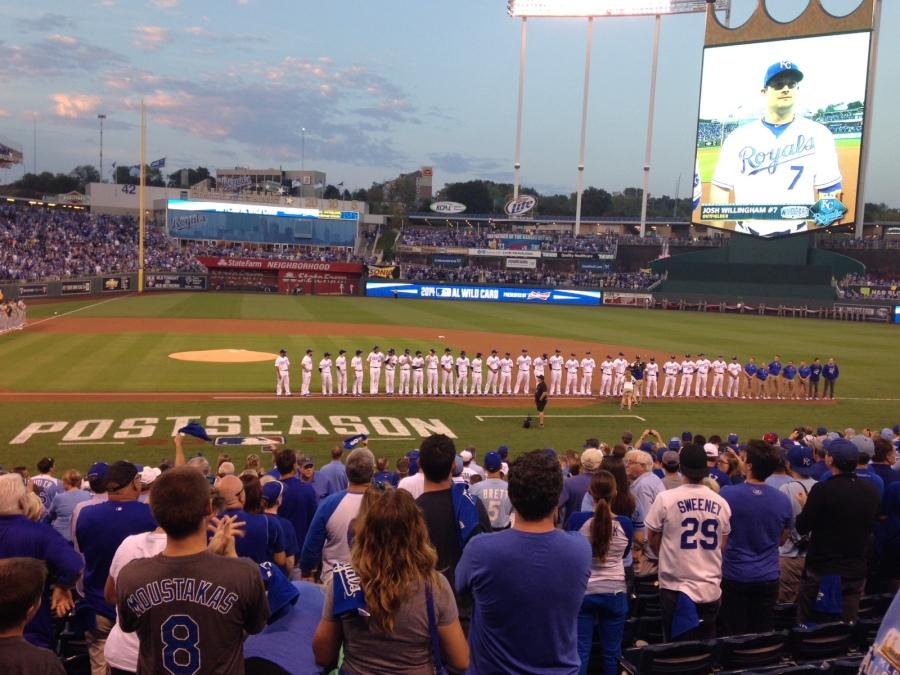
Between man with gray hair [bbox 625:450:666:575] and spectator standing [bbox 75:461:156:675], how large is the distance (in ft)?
14.1

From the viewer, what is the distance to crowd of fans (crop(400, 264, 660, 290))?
7500 centimetres

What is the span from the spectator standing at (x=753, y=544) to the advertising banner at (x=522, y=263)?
83.5 m

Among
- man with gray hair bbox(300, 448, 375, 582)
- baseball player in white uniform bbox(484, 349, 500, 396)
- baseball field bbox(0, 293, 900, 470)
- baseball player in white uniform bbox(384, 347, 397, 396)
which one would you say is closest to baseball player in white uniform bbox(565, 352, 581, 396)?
baseball field bbox(0, 293, 900, 470)

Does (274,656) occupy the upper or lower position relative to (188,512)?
lower

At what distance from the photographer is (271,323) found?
4244 centimetres

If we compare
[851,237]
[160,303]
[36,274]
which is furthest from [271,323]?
[851,237]

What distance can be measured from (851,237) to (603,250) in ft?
92.5

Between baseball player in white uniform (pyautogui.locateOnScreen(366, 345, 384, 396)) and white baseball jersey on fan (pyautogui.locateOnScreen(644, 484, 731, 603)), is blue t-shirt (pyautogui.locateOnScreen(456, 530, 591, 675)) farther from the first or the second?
baseball player in white uniform (pyautogui.locateOnScreen(366, 345, 384, 396))

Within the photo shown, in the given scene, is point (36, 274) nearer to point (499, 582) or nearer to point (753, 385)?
point (753, 385)

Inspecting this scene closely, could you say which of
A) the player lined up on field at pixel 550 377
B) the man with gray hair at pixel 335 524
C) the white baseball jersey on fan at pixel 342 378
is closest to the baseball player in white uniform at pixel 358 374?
the player lined up on field at pixel 550 377

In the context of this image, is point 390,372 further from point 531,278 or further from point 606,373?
point 531,278

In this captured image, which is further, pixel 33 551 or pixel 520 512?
pixel 33 551

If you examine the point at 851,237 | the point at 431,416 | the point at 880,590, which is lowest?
the point at 431,416

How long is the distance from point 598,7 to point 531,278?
28.5 m
